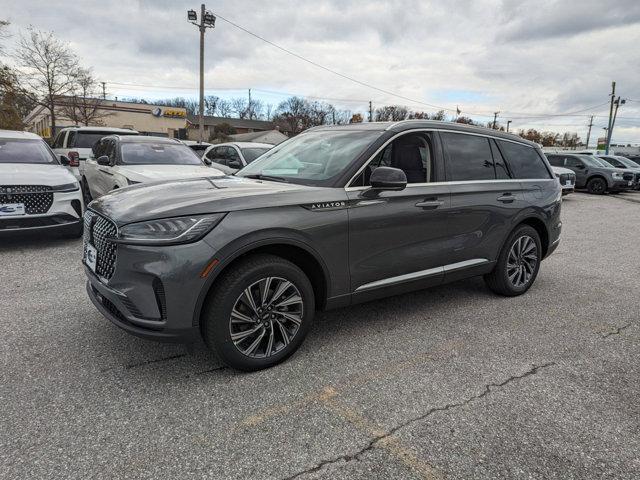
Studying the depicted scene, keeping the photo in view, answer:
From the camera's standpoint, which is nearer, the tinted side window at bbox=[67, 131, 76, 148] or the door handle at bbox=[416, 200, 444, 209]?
the door handle at bbox=[416, 200, 444, 209]

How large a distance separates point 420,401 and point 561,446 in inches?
30.6

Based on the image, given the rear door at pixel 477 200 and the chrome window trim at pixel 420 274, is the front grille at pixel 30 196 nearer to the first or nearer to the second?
the chrome window trim at pixel 420 274

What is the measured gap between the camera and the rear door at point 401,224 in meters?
3.37

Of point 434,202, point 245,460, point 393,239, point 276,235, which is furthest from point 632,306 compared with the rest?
point 245,460

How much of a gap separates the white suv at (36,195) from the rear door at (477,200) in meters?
5.29

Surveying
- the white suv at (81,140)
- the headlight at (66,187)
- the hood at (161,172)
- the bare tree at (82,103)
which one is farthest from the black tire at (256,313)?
the bare tree at (82,103)

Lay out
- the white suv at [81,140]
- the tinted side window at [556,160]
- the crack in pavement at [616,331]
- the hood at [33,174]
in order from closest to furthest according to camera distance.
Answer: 1. the crack in pavement at [616,331]
2. the hood at [33,174]
3. the white suv at [81,140]
4. the tinted side window at [556,160]

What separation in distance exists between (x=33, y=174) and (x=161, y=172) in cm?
174

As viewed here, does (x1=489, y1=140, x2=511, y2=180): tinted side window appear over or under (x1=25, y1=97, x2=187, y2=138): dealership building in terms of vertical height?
under

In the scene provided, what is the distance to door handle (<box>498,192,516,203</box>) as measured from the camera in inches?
174

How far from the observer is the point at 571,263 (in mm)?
6422

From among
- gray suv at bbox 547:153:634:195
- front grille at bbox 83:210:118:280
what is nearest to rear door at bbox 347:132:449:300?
front grille at bbox 83:210:118:280

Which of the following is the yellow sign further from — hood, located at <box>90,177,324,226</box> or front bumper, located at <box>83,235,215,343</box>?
front bumper, located at <box>83,235,215,343</box>

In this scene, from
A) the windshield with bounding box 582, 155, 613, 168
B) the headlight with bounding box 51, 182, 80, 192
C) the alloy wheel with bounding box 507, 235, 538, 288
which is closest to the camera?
the alloy wheel with bounding box 507, 235, 538, 288
